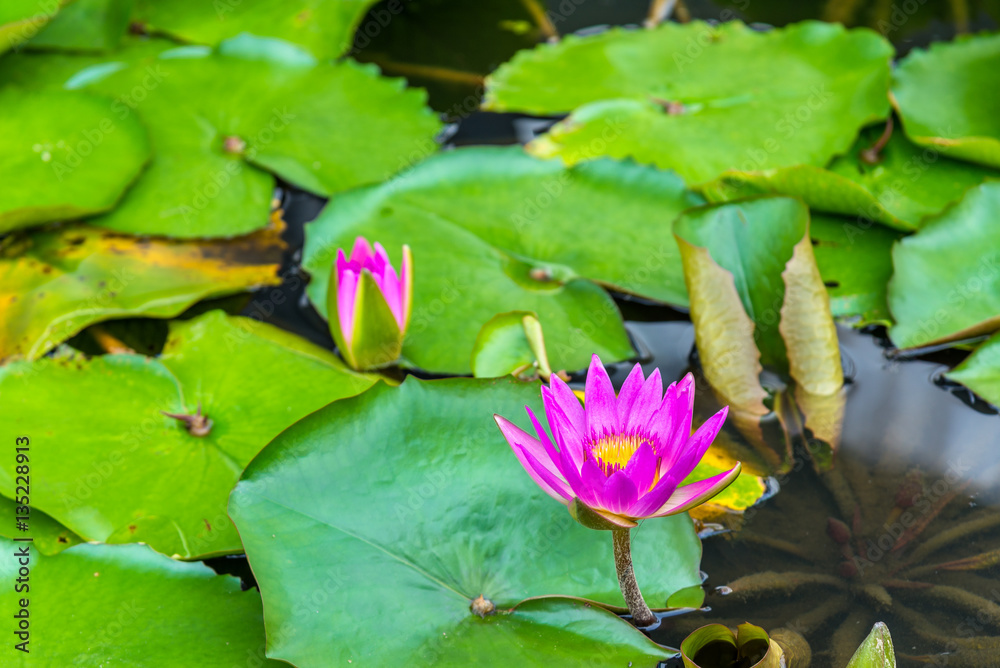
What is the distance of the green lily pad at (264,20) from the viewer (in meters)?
2.94

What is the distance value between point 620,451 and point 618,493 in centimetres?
12

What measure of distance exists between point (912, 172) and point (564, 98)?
1.18 metres

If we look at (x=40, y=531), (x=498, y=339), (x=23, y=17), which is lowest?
(x=40, y=531)

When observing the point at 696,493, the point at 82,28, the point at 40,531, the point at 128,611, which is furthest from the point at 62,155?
the point at 696,493

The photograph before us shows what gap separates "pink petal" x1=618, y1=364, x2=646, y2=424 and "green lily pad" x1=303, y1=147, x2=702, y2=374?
695 mm

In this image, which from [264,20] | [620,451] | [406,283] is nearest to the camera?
[620,451]

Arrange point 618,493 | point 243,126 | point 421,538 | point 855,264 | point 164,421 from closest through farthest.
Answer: point 618,493
point 421,538
point 164,421
point 855,264
point 243,126

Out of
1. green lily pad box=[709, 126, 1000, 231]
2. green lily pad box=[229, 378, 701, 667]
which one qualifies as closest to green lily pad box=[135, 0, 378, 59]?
green lily pad box=[709, 126, 1000, 231]

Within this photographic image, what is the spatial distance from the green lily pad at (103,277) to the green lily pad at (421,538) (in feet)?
2.98

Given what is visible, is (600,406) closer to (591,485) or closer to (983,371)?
(591,485)

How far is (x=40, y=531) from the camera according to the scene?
1656 millimetres

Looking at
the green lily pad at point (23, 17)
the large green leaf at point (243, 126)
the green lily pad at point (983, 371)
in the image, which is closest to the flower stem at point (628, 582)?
the green lily pad at point (983, 371)

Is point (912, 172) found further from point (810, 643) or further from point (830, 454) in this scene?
point (810, 643)

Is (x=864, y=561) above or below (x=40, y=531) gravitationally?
below
